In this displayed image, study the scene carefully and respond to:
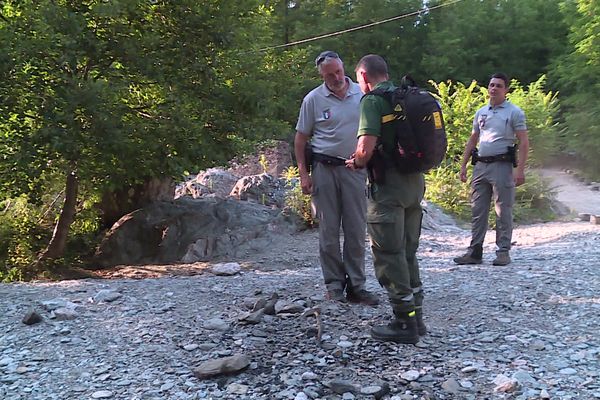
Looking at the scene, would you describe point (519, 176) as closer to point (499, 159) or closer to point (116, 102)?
point (499, 159)

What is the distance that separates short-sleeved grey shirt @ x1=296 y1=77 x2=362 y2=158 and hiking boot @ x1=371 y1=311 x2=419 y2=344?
1.37 metres

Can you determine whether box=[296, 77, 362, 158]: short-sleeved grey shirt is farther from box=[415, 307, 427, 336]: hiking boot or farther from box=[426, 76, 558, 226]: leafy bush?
box=[426, 76, 558, 226]: leafy bush

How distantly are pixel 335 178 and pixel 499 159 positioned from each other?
87.8 inches

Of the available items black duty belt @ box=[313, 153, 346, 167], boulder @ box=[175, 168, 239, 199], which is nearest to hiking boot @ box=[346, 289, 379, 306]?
black duty belt @ box=[313, 153, 346, 167]

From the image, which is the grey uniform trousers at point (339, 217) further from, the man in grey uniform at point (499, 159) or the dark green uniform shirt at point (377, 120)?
the man in grey uniform at point (499, 159)

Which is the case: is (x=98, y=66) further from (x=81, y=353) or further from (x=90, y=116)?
(x=81, y=353)

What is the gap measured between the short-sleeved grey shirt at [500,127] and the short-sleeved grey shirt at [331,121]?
2.08 meters

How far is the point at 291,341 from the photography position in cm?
395

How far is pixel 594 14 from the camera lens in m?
20.1

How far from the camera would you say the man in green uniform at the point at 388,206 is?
3688 millimetres

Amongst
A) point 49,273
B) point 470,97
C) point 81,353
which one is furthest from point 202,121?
point 470,97

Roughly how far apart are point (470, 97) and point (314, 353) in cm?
1037

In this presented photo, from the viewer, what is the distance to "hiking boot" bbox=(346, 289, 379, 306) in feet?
15.4

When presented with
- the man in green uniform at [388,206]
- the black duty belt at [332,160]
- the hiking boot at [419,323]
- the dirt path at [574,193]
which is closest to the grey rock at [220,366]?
the man in green uniform at [388,206]
